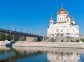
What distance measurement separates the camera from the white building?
4345 inches

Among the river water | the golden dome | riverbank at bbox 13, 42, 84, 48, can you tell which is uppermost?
the golden dome

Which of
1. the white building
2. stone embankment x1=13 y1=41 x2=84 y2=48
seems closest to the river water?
stone embankment x1=13 y1=41 x2=84 y2=48

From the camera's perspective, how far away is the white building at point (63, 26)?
110 metres

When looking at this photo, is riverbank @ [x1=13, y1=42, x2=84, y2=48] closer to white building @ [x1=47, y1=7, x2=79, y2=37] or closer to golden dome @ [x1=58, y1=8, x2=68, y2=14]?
white building @ [x1=47, y1=7, x2=79, y2=37]

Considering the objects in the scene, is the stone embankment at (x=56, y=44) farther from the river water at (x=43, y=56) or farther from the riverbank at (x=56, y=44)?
the river water at (x=43, y=56)

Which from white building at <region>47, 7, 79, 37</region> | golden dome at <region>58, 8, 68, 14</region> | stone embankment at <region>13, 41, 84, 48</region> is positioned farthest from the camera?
golden dome at <region>58, 8, 68, 14</region>

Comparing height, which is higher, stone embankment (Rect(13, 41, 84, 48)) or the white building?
the white building

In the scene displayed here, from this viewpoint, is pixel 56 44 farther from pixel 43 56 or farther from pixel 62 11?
pixel 62 11

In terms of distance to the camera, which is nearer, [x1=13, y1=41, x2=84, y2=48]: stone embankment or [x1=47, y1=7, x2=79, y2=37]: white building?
[x1=13, y1=41, x2=84, y2=48]: stone embankment

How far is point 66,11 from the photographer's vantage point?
115m

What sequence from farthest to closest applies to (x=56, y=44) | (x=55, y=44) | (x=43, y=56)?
(x=55, y=44)
(x=56, y=44)
(x=43, y=56)

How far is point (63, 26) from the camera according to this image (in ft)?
364

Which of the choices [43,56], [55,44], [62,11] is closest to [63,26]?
[62,11]

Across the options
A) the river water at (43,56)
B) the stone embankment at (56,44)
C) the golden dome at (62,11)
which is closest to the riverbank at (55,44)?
the stone embankment at (56,44)
